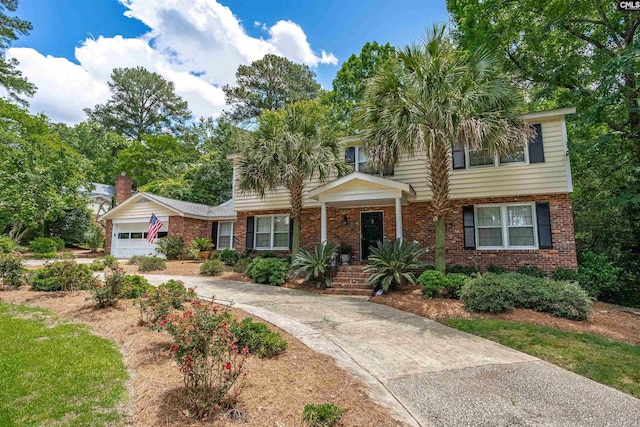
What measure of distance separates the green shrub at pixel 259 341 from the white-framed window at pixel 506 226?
9.42 m

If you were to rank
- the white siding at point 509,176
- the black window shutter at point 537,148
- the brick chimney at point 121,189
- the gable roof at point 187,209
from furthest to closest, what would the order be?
the brick chimney at point 121,189 → the gable roof at point 187,209 → the black window shutter at point 537,148 → the white siding at point 509,176

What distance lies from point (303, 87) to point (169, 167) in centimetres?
1525

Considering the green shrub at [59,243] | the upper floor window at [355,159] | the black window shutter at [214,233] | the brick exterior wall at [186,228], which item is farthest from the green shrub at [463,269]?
the green shrub at [59,243]

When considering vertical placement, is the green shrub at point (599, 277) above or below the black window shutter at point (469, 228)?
below

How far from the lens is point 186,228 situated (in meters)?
18.9

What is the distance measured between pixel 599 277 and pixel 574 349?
21.9 feet

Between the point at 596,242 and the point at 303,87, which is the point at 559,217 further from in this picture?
the point at 303,87

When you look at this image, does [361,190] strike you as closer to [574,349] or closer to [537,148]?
[537,148]

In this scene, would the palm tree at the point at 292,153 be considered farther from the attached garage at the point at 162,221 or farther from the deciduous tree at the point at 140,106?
the deciduous tree at the point at 140,106

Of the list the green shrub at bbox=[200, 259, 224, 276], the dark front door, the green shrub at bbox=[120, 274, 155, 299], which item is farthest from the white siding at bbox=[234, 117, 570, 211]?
the green shrub at bbox=[120, 274, 155, 299]

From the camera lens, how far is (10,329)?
5.51 meters

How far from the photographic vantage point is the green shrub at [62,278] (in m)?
8.49

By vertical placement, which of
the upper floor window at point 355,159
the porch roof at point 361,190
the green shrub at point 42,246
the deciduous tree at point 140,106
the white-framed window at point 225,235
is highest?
the deciduous tree at point 140,106

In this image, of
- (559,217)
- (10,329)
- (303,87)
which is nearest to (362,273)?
(559,217)
